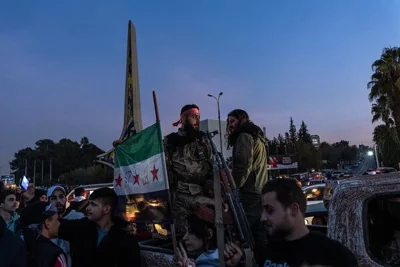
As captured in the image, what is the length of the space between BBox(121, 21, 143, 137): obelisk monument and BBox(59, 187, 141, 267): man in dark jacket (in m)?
10.8

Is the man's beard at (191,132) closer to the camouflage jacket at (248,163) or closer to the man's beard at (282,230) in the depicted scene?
the camouflage jacket at (248,163)

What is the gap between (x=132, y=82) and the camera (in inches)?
576

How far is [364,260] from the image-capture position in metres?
2.08

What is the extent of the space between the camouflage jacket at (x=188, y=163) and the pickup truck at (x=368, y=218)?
153 centimetres

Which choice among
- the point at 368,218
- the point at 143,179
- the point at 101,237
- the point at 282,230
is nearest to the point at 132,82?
the point at 143,179

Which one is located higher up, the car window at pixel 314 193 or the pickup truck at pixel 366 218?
the pickup truck at pixel 366 218

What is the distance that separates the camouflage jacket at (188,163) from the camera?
3.55m

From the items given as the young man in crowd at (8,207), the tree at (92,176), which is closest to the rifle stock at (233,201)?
the young man in crowd at (8,207)

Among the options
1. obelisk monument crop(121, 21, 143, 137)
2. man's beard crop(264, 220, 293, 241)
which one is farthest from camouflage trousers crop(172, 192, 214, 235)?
obelisk monument crop(121, 21, 143, 137)

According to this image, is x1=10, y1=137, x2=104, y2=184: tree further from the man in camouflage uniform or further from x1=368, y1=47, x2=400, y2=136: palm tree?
the man in camouflage uniform

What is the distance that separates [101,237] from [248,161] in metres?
1.46

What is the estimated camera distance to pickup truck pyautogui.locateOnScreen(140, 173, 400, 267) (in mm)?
2119

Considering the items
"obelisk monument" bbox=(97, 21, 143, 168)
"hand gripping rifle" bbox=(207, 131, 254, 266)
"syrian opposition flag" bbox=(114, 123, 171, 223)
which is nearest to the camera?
"hand gripping rifle" bbox=(207, 131, 254, 266)

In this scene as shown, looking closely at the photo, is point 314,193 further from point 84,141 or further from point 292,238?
point 84,141
